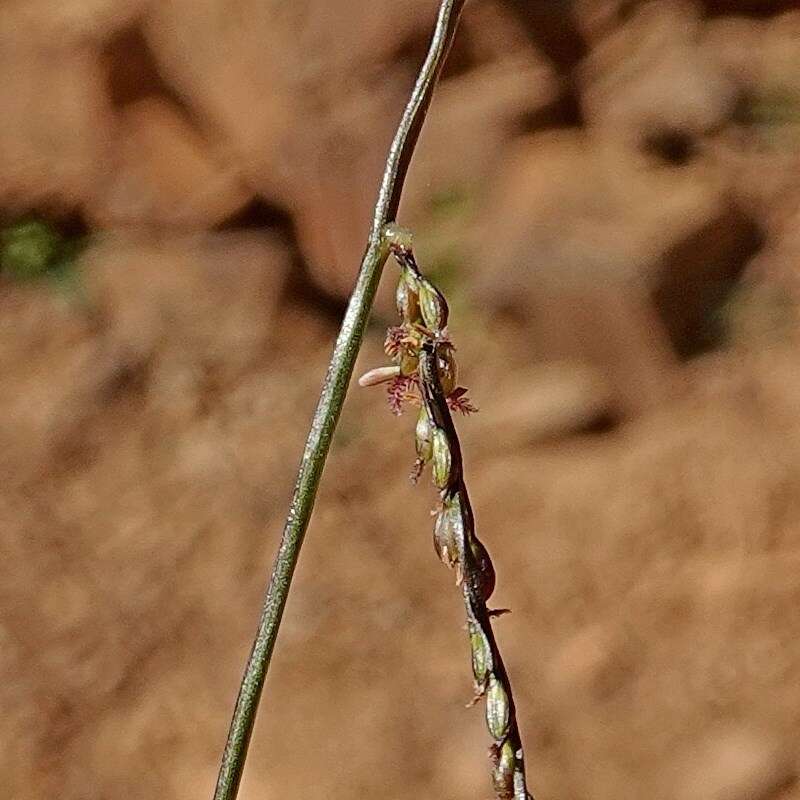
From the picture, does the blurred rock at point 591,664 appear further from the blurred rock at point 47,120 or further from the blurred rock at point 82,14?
the blurred rock at point 82,14

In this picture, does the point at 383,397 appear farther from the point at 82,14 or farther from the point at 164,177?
the point at 82,14

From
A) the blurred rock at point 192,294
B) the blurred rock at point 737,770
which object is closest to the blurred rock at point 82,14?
the blurred rock at point 192,294

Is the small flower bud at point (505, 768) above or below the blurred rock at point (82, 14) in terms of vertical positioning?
below

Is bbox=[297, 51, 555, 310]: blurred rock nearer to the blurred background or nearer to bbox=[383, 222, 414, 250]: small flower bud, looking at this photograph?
the blurred background

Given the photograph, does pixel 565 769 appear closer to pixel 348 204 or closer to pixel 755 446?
pixel 755 446

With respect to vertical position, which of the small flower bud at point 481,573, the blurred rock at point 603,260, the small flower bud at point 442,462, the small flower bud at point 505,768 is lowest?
the small flower bud at point 505,768

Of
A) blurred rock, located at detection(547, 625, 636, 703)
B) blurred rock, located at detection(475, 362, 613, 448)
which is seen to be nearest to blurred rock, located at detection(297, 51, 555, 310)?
blurred rock, located at detection(475, 362, 613, 448)
